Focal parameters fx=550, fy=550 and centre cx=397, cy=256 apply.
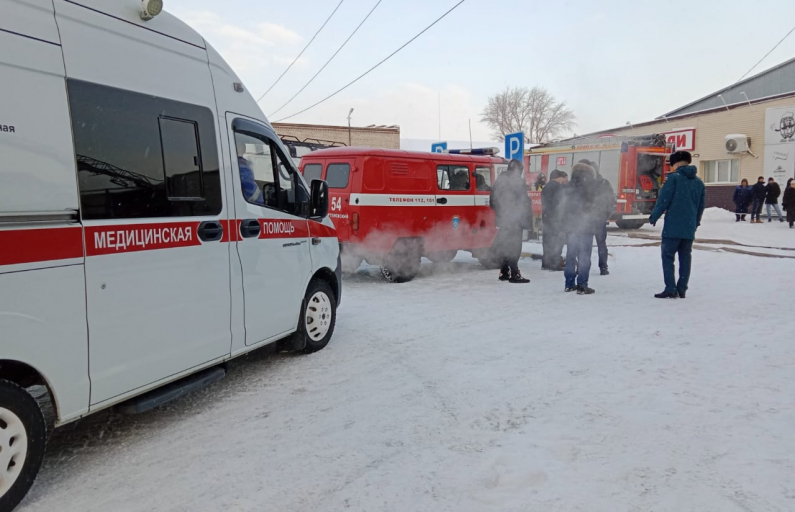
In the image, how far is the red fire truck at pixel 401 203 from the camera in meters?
8.58

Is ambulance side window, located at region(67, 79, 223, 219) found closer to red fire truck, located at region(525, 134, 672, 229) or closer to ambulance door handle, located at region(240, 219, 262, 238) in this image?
ambulance door handle, located at region(240, 219, 262, 238)

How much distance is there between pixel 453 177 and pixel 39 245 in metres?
7.84

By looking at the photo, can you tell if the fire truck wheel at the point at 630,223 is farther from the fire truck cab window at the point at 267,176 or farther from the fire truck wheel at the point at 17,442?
the fire truck wheel at the point at 17,442

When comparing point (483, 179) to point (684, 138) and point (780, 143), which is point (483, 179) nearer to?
point (780, 143)

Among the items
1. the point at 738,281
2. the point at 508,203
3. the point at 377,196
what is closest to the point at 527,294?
the point at 508,203

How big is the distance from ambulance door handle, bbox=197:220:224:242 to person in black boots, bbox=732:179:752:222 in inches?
832

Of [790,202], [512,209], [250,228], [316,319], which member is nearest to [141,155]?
[250,228]

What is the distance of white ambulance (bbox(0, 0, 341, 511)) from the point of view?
264cm

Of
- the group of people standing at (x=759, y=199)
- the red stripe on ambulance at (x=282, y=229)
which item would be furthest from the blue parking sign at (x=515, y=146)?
the group of people standing at (x=759, y=199)

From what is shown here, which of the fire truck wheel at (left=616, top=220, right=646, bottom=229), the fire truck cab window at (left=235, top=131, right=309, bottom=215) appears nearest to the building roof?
the fire truck wheel at (left=616, top=220, right=646, bottom=229)

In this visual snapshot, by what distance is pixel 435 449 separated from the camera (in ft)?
10.8

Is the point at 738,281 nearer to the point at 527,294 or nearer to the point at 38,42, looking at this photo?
the point at 527,294

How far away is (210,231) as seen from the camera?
12.6 feet

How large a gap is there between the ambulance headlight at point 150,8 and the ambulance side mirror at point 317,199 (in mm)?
1989
